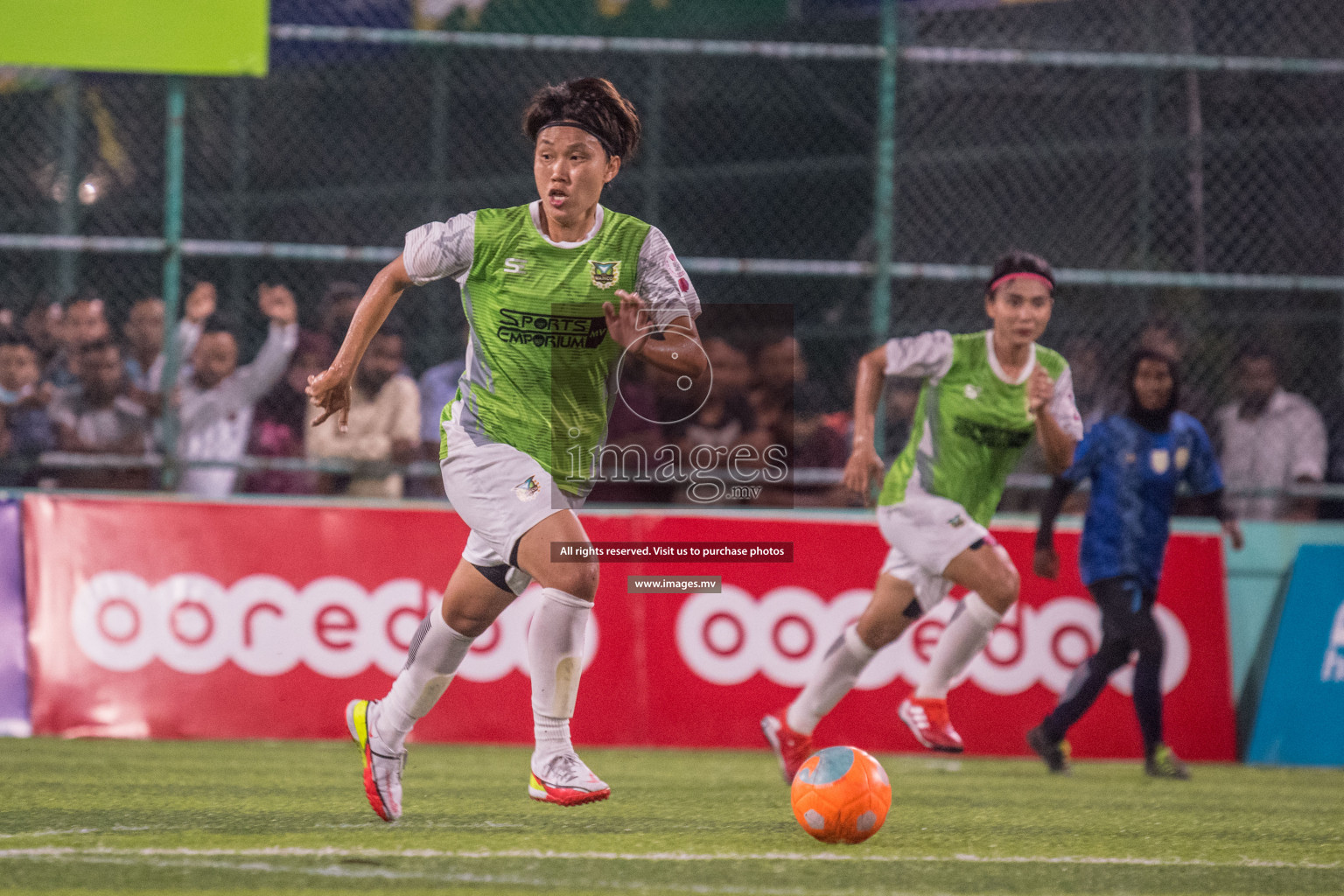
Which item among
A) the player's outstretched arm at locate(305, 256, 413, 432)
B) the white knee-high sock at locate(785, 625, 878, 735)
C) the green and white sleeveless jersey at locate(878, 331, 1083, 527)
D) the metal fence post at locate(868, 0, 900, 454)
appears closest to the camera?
the player's outstretched arm at locate(305, 256, 413, 432)

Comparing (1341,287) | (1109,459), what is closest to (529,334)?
(1109,459)

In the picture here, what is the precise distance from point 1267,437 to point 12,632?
7241 mm

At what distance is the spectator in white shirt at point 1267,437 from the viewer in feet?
31.2

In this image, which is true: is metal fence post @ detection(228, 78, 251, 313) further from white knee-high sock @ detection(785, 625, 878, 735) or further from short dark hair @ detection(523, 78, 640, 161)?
short dark hair @ detection(523, 78, 640, 161)

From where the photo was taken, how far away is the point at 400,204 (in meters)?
14.1

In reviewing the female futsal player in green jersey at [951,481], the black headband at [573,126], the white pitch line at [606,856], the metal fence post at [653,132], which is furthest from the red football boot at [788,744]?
the metal fence post at [653,132]

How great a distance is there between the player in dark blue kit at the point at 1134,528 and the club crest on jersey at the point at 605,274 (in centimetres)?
353

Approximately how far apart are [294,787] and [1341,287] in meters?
6.65

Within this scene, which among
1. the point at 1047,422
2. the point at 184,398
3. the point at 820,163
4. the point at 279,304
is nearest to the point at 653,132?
the point at 820,163

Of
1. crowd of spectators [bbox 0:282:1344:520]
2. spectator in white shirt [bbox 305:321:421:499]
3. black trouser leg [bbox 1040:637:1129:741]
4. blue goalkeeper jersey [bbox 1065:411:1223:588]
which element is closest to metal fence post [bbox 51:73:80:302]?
crowd of spectators [bbox 0:282:1344:520]

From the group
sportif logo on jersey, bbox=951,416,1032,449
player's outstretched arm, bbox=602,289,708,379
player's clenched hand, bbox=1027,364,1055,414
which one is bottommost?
sportif logo on jersey, bbox=951,416,1032,449

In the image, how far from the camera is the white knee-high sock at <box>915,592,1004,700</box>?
7223 mm

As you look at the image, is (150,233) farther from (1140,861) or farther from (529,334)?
(1140,861)

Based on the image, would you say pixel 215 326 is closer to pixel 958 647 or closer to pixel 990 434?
pixel 990 434
